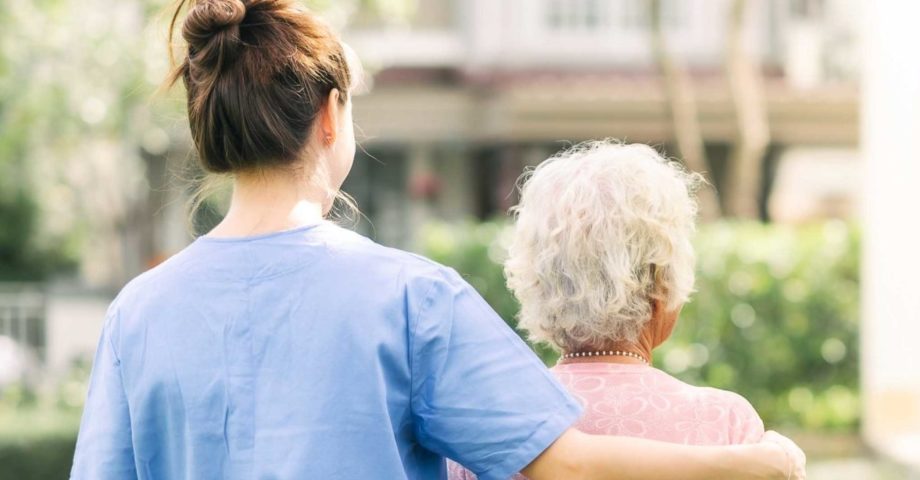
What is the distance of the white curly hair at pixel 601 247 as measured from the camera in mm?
2178

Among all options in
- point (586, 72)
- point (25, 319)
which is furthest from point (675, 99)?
point (25, 319)

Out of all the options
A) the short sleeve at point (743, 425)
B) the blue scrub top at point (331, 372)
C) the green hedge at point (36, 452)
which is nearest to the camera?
the blue scrub top at point (331, 372)

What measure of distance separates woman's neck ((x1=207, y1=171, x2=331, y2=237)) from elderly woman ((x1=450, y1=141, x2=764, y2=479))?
0.42 m

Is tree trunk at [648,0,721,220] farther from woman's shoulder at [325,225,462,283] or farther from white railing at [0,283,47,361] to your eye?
woman's shoulder at [325,225,462,283]

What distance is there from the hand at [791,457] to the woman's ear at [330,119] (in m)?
0.81

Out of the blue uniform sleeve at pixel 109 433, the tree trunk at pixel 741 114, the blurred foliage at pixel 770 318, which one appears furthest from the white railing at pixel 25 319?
the blue uniform sleeve at pixel 109 433

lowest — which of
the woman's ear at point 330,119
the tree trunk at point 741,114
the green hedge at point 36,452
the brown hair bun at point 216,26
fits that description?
the green hedge at point 36,452

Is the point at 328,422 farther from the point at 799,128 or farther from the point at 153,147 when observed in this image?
the point at 799,128

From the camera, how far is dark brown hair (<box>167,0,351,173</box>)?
6.39 ft

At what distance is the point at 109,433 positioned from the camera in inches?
79.4

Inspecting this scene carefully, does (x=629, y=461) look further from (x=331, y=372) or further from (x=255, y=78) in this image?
(x=255, y=78)

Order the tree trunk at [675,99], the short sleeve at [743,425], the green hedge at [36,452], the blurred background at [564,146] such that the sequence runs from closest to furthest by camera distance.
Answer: the short sleeve at [743,425] → the green hedge at [36,452] → the blurred background at [564,146] → the tree trunk at [675,99]

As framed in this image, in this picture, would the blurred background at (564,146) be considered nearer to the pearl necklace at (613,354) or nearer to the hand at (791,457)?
the pearl necklace at (613,354)

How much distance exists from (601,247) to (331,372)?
53cm
